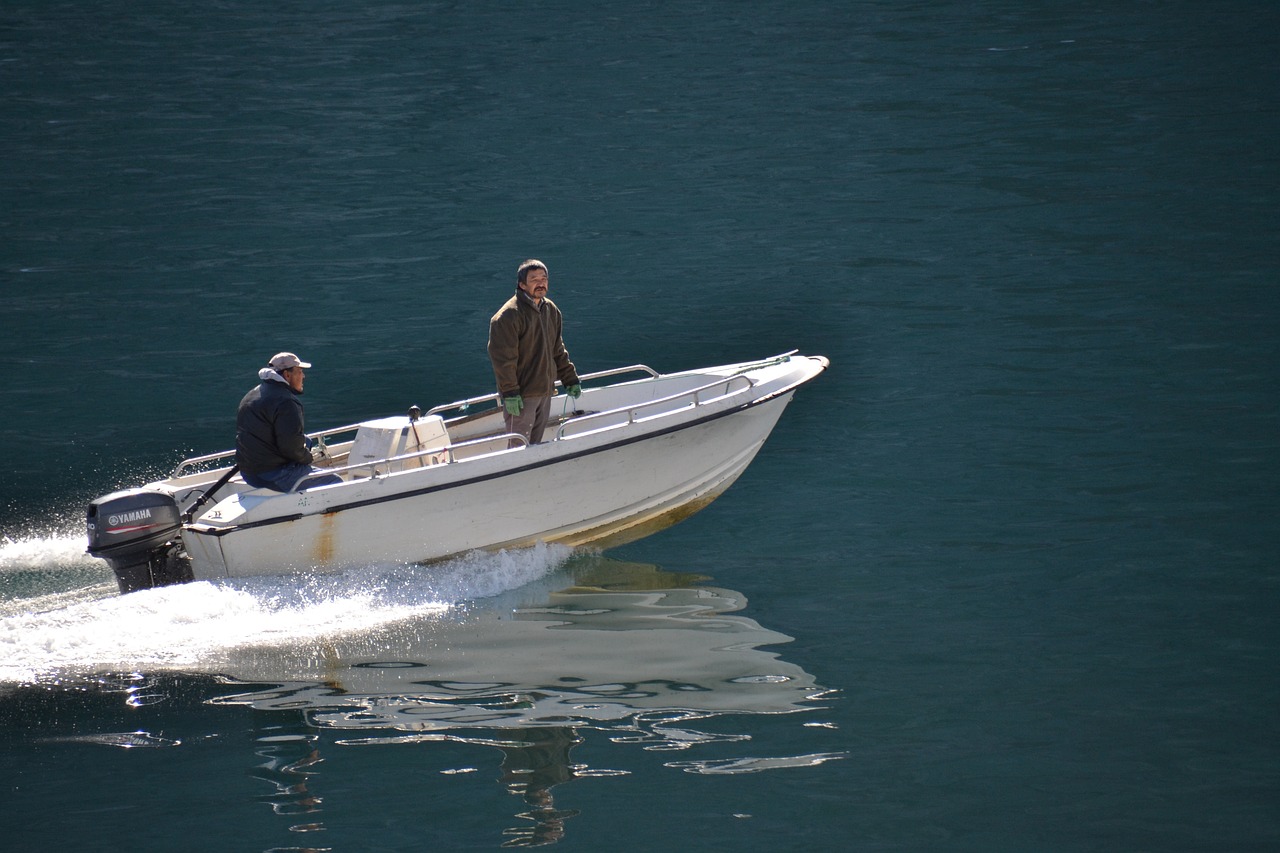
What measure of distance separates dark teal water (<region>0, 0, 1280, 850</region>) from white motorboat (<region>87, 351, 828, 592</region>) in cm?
28

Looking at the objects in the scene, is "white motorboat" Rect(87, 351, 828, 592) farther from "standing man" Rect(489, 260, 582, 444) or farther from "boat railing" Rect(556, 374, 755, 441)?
"standing man" Rect(489, 260, 582, 444)

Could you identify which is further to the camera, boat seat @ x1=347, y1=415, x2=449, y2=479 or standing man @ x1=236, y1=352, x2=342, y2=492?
boat seat @ x1=347, y1=415, x2=449, y2=479

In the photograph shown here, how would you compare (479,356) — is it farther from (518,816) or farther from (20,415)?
(518,816)

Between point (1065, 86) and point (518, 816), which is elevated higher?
point (1065, 86)

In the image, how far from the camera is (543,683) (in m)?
7.40

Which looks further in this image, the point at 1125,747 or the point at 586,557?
the point at 586,557

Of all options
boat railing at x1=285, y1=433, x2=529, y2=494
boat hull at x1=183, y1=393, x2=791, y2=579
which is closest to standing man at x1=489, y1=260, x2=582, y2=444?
boat railing at x1=285, y1=433, x2=529, y2=494

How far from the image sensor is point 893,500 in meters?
10.8

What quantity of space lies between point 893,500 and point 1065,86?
665 inches

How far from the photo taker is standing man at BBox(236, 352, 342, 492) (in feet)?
28.2

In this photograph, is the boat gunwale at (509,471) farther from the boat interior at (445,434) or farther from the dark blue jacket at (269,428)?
the dark blue jacket at (269,428)

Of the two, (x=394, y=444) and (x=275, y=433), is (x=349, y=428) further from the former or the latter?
(x=275, y=433)

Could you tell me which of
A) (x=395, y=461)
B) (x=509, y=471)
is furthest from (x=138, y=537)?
(x=509, y=471)

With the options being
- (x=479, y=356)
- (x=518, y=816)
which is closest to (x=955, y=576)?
(x=518, y=816)
